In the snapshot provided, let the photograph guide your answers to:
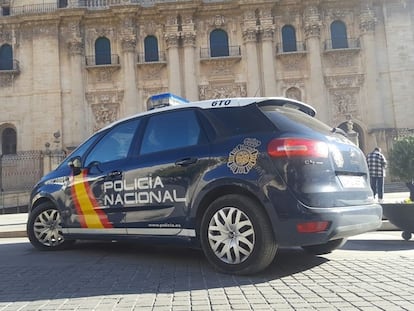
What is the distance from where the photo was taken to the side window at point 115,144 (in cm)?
559

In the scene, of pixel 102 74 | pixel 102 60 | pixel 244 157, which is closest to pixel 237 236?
pixel 244 157

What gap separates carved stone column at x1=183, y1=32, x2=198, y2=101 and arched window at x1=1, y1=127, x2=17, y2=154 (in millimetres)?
13434

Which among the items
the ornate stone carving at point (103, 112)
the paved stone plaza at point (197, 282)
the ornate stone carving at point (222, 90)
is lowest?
the paved stone plaza at point (197, 282)

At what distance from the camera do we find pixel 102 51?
100.0ft

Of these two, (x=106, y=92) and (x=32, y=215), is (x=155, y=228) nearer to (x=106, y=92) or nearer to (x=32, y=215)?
(x=32, y=215)

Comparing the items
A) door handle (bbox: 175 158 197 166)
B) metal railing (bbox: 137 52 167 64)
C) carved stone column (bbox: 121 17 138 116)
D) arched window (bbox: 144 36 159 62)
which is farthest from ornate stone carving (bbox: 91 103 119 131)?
door handle (bbox: 175 158 197 166)

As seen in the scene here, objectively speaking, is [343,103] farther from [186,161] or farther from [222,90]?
[186,161]

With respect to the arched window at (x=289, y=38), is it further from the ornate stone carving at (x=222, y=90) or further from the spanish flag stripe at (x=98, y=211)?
the spanish flag stripe at (x=98, y=211)

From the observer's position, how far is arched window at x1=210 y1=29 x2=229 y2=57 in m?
30.1

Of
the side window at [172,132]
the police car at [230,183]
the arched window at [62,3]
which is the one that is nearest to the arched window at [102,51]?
the arched window at [62,3]

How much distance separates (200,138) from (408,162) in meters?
6.88

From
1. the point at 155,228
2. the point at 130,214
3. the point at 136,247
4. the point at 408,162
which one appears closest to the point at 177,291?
the point at 155,228

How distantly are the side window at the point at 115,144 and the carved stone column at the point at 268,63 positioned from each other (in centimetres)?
2427

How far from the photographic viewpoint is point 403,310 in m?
3.06
